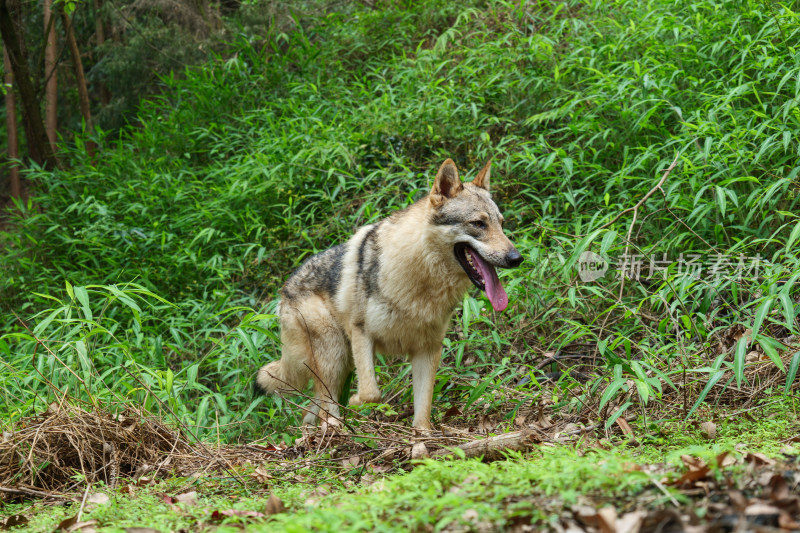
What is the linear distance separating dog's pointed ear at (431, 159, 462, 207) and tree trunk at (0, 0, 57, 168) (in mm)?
6929

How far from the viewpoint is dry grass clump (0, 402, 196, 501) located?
345 centimetres

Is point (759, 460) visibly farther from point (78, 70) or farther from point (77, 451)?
point (78, 70)

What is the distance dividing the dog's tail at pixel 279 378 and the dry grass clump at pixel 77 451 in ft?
4.53

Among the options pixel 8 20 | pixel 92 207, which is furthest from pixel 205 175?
pixel 8 20

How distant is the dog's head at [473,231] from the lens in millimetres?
4441

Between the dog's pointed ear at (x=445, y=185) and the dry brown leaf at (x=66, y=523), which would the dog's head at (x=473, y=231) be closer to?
the dog's pointed ear at (x=445, y=185)

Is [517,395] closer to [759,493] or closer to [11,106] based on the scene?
[759,493]

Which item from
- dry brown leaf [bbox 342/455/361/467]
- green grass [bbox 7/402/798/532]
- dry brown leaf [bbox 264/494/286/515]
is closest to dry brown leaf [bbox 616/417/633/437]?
green grass [bbox 7/402/798/532]

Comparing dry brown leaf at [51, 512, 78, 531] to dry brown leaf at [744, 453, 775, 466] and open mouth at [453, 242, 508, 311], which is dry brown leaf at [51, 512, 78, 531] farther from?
open mouth at [453, 242, 508, 311]

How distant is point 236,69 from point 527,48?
457cm

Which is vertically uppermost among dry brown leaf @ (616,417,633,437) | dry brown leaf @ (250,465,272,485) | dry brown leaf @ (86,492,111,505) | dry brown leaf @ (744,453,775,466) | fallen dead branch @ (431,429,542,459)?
dry brown leaf @ (744,453,775,466)

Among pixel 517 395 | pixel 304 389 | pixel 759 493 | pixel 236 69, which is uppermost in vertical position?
pixel 236 69

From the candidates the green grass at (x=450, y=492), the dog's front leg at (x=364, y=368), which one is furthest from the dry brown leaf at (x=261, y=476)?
the dog's front leg at (x=364, y=368)

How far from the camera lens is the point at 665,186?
223 inches
